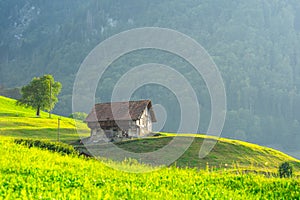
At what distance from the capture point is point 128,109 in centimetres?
8562

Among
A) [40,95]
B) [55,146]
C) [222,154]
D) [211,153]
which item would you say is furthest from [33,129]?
[55,146]

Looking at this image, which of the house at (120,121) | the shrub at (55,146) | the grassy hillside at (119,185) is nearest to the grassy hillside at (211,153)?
the house at (120,121)

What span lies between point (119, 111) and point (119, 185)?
68669 millimetres

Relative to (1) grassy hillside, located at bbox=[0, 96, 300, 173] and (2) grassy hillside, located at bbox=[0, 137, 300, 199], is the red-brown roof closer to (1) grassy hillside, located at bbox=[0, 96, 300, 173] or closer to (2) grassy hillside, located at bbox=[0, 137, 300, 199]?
(1) grassy hillside, located at bbox=[0, 96, 300, 173]

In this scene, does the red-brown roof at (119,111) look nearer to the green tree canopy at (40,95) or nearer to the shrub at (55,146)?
the green tree canopy at (40,95)

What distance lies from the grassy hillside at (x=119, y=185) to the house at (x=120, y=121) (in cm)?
6024

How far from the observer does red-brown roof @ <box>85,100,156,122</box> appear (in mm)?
84188

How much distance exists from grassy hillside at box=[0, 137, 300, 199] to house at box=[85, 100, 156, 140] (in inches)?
2372

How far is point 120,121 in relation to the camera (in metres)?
84.9

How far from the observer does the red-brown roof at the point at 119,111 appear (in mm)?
84188

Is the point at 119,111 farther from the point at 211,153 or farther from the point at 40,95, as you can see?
the point at 40,95

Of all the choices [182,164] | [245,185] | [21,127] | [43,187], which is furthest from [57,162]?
[21,127]

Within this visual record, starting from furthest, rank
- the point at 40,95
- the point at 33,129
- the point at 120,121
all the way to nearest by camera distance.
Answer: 1. the point at 40,95
2. the point at 33,129
3. the point at 120,121

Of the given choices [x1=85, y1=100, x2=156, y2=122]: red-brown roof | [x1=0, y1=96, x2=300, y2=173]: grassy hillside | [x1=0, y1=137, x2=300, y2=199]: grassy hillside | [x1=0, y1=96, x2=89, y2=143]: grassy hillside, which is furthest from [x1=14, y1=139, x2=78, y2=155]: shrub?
[x1=85, y1=100, x2=156, y2=122]: red-brown roof
